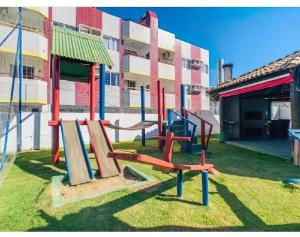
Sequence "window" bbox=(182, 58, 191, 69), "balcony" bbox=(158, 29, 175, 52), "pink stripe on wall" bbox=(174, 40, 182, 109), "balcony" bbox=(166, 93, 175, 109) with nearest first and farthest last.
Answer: "balcony" bbox=(166, 93, 175, 109) < "balcony" bbox=(158, 29, 175, 52) < "pink stripe on wall" bbox=(174, 40, 182, 109) < "window" bbox=(182, 58, 191, 69)

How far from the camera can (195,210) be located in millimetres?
4266

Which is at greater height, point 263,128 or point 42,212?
point 263,128

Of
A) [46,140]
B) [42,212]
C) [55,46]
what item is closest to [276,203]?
[42,212]

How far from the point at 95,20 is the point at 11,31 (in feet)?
26.1

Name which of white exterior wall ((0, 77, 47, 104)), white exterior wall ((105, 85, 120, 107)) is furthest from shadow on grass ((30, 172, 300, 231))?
white exterior wall ((105, 85, 120, 107))

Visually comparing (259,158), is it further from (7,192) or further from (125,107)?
(125,107)

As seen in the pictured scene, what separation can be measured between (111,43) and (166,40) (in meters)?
6.81

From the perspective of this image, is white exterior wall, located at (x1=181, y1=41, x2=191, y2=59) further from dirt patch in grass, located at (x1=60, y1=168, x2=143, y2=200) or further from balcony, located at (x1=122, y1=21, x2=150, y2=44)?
dirt patch in grass, located at (x1=60, y1=168, x2=143, y2=200)

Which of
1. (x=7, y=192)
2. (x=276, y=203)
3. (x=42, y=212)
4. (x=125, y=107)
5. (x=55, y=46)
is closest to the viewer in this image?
(x=42, y=212)

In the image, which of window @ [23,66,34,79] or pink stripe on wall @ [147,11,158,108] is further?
pink stripe on wall @ [147,11,158,108]

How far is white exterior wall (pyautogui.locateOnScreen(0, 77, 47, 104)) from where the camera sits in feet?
44.9

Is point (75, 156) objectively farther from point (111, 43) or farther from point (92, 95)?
point (111, 43)

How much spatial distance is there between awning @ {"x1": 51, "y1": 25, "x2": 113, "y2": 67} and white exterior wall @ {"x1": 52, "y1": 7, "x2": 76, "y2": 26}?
35.2 feet

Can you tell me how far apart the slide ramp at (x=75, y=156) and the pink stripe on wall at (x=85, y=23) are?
36.6ft
